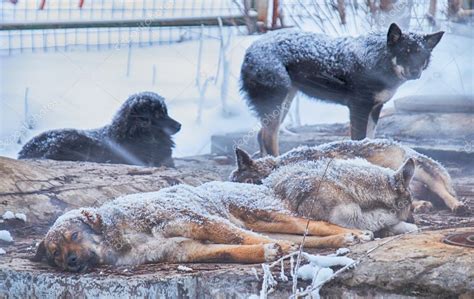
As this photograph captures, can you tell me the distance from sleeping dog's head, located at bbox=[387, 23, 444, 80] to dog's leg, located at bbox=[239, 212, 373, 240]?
1.01m

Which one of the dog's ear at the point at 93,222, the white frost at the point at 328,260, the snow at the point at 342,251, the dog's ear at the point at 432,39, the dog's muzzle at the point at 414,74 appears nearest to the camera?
the white frost at the point at 328,260

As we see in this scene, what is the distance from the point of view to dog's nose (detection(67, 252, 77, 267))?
3.29 m

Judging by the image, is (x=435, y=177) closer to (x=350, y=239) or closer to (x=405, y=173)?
(x=405, y=173)

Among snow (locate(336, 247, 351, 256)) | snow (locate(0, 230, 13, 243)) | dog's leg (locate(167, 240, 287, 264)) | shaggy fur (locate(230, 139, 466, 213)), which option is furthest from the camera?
shaggy fur (locate(230, 139, 466, 213))

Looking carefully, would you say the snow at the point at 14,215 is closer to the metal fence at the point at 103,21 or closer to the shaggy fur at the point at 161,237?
the shaggy fur at the point at 161,237

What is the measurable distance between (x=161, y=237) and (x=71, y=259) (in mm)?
331

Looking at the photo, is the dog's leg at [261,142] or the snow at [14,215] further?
the dog's leg at [261,142]

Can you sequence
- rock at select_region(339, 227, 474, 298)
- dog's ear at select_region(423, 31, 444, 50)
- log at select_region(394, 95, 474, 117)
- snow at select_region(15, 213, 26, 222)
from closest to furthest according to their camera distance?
rock at select_region(339, 227, 474, 298), snow at select_region(15, 213, 26, 222), dog's ear at select_region(423, 31, 444, 50), log at select_region(394, 95, 474, 117)

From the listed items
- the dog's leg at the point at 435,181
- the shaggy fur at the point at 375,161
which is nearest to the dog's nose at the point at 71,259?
the shaggy fur at the point at 375,161

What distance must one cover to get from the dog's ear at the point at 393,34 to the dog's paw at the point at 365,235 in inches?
41.5

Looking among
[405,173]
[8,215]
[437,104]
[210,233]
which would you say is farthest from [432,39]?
[8,215]

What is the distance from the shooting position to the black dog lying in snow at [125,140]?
13.7 ft

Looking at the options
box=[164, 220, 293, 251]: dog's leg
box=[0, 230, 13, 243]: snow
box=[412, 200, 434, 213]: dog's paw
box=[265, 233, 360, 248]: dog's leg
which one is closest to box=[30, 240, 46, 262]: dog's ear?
box=[0, 230, 13, 243]: snow

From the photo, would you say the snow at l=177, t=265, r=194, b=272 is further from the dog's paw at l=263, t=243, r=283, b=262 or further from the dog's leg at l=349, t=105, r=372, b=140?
the dog's leg at l=349, t=105, r=372, b=140
